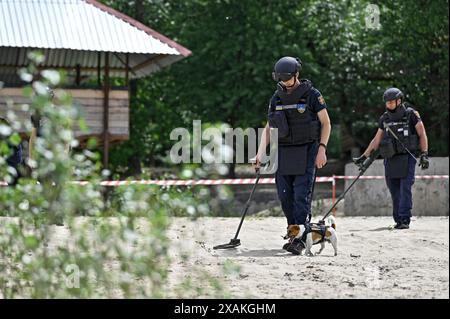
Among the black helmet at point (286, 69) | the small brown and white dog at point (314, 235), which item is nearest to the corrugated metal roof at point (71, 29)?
the black helmet at point (286, 69)

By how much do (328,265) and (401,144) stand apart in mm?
5582

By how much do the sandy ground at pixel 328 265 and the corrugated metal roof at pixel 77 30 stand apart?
11278 mm

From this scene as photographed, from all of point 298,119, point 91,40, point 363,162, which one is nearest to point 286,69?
point 298,119

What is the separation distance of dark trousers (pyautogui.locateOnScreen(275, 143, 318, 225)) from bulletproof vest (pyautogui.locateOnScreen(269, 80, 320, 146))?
15cm

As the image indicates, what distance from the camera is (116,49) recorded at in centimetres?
2472

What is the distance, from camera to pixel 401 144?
1472 cm

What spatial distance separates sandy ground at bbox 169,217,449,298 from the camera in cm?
761

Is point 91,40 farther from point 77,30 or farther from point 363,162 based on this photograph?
point 363,162

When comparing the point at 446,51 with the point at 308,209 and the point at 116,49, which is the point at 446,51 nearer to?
the point at 116,49

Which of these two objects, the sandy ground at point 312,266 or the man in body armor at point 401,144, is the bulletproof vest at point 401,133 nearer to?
the man in body armor at point 401,144

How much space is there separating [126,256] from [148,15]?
2711 centimetres

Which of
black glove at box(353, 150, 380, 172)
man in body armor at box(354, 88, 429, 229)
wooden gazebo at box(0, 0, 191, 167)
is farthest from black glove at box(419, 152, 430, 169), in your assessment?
wooden gazebo at box(0, 0, 191, 167)

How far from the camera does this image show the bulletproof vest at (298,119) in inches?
421

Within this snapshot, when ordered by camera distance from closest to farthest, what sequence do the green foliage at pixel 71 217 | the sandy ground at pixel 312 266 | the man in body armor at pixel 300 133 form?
1. the green foliage at pixel 71 217
2. the sandy ground at pixel 312 266
3. the man in body armor at pixel 300 133
